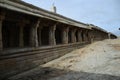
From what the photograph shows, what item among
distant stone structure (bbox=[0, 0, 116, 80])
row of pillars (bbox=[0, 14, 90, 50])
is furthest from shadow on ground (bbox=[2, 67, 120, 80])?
row of pillars (bbox=[0, 14, 90, 50])

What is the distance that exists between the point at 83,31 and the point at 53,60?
878 cm

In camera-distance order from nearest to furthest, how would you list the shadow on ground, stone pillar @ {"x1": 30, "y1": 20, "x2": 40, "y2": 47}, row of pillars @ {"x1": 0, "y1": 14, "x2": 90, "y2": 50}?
the shadow on ground
row of pillars @ {"x1": 0, "y1": 14, "x2": 90, "y2": 50}
stone pillar @ {"x1": 30, "y1": 20, "x2": 40, "y2": 47}

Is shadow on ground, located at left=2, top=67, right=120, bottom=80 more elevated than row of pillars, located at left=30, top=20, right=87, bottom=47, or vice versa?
row of pillars, located at left=30, top=20, right=87, bottom=47

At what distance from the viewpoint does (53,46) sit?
12016mm

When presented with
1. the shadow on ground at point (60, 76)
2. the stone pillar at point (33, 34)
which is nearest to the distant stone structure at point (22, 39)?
the stone pillar at point (33, 34)

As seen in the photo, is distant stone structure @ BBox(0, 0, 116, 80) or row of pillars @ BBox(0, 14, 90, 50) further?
row of pillars @ BBox(0, 14, 90, 50)

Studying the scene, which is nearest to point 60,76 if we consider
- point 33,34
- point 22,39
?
point 33,34

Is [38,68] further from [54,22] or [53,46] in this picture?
[54,22]

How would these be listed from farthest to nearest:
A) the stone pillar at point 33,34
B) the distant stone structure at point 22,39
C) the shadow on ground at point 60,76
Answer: the stone pillar at point 33,34 < the distant stone structure at point 22,39 < the shadow on ground at point 60,76

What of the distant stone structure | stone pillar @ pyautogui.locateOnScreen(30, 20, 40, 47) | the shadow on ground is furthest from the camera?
stone pillar @ pyautogui.locateOnScreen(30, 20, 40, 47)

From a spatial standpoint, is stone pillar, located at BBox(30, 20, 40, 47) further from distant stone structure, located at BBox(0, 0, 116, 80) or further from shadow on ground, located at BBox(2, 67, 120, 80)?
shadow on ground, located at BBox(2, 67, 120, 80)

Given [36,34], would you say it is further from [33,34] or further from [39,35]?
[39,35]

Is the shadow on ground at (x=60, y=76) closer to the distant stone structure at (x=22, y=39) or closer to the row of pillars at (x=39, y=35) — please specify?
the distant stone structure at (x=22, y=39)

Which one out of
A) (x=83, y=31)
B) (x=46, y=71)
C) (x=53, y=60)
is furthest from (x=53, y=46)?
(x=83, y=31)
